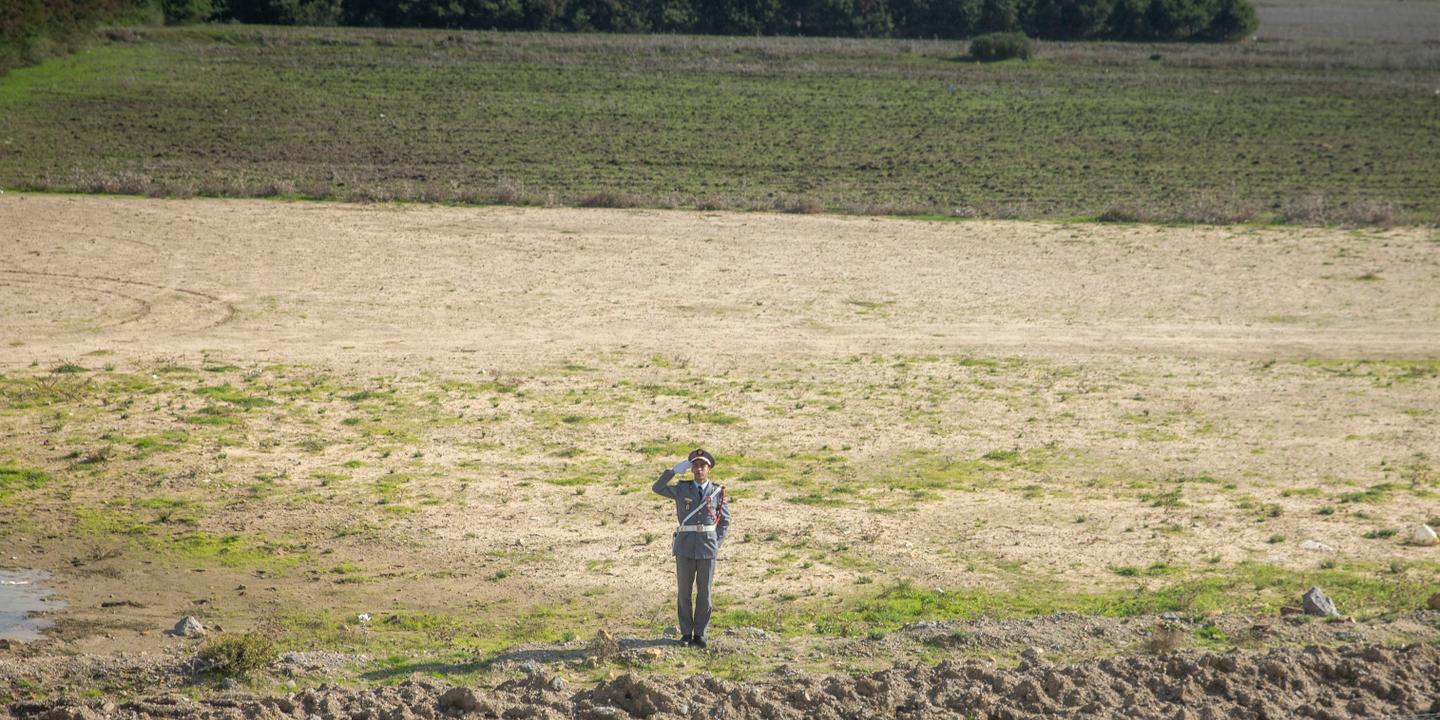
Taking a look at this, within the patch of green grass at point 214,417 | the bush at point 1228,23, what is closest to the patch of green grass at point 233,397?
the patch of green grass at point 214,417

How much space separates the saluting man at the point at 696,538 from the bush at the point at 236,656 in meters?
3.40

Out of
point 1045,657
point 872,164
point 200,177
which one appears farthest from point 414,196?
point 1045,657

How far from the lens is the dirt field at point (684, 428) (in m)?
13.6

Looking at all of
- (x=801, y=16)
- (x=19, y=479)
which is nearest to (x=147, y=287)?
(x=19, y=479)

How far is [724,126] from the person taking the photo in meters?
50.0

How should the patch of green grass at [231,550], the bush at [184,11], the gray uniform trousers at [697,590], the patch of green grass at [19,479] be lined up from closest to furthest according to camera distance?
the gray uniform trousers at [697,590] → the patch of green grass at [231,550] → the patch of green grass at [19,479] → the bush at [184,11]

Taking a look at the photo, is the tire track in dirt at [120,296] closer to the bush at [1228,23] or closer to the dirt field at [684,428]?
the dirt field at [684,428]

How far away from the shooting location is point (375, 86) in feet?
181

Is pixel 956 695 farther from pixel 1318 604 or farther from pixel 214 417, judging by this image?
pixel 214 417

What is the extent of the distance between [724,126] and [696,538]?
38.7 m

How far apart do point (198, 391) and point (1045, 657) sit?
13.1 m

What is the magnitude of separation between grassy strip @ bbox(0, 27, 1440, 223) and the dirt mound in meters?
24.6

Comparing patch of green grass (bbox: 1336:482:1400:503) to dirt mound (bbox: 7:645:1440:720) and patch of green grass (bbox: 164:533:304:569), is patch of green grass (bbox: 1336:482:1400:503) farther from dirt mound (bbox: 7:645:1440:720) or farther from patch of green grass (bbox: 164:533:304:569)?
patch of green grass (bbox: 164:533:304:569)

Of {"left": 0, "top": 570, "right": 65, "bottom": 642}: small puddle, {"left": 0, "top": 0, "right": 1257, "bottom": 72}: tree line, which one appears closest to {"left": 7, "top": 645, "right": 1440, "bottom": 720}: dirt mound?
{"left": 0, "top": 570, "right": 65, "bottom": 642}: small puddle
